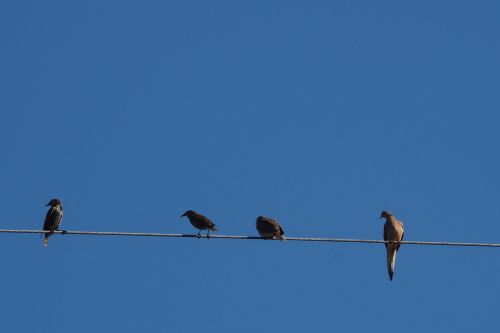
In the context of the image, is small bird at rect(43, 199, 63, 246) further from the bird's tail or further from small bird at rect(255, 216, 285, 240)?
the bird's tail

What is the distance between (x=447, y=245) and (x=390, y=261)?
3774mm

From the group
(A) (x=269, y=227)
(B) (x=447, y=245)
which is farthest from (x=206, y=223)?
(B) (x=447, y=245)

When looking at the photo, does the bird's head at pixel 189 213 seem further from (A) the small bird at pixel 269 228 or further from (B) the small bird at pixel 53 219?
(B) the small bird at pixel 53 219

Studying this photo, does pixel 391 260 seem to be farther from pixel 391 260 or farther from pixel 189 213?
pixel 189 213

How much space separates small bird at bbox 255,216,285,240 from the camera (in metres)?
15.2

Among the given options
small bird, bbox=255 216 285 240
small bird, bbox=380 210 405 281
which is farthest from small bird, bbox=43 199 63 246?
small bird, bbox=380 210 405 281

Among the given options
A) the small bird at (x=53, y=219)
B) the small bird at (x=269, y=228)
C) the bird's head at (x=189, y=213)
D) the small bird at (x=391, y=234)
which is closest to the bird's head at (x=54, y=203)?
the small bird at (x=53, y=219)

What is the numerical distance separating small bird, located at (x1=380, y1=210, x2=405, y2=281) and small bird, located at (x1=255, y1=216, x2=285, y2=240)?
168 cm

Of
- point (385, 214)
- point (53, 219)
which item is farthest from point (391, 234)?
point (53, 219)

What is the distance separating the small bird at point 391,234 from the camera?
612 inches

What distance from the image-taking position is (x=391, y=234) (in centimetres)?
1647

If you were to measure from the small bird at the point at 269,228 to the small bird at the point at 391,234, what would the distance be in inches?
66.0

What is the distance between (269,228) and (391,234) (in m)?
2.27

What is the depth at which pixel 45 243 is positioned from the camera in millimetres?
16031
